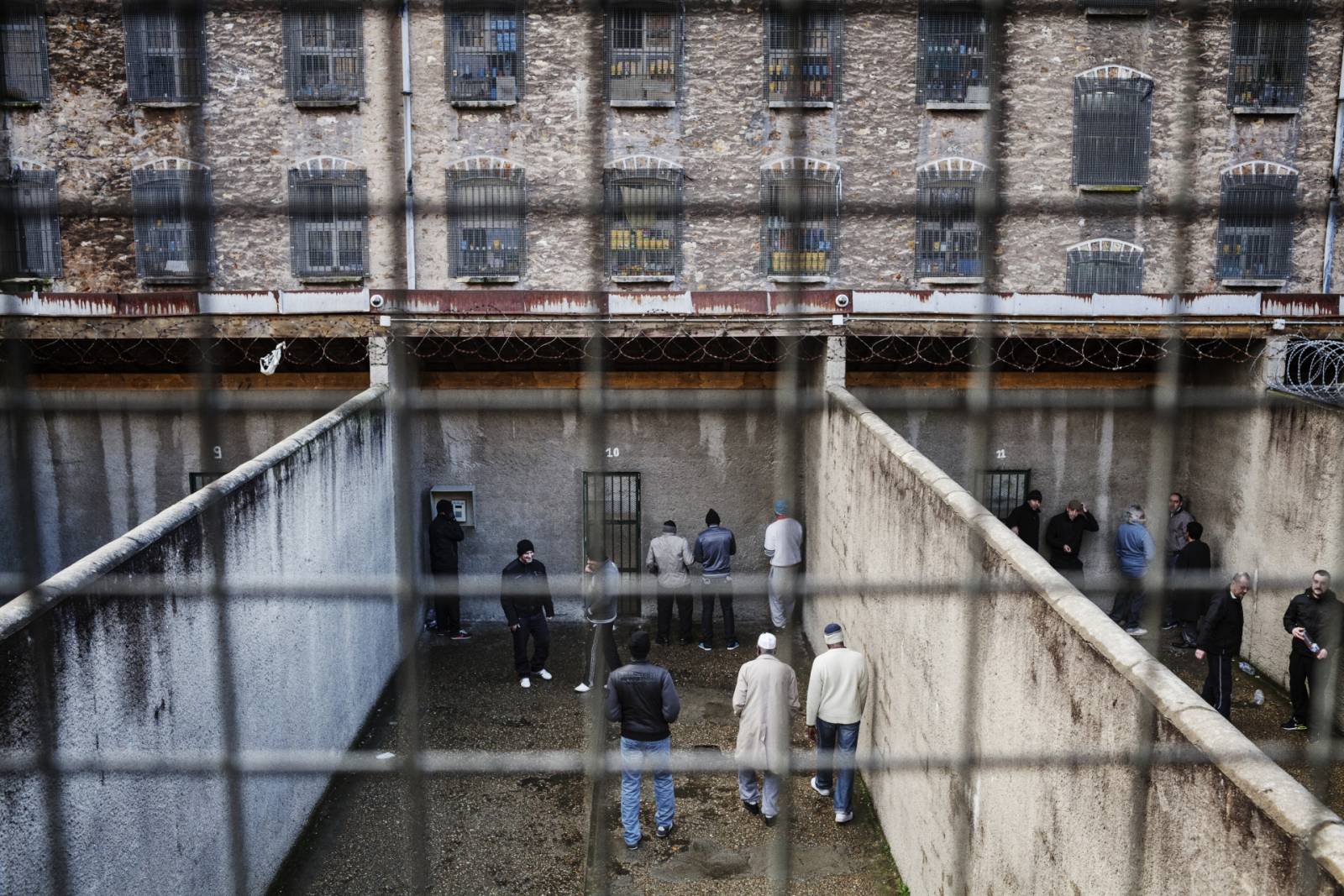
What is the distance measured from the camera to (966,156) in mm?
4617

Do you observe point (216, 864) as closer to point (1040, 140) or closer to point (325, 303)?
point (325, 303)

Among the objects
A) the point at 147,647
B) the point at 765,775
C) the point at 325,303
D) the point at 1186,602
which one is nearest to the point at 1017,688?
the point at 765,775

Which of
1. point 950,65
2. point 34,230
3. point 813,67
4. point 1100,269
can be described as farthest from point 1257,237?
point 34,230

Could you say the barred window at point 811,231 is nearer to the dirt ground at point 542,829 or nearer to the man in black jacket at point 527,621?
the man in black jacket at point 527,621

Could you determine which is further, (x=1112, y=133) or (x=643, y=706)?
(x=1112, y=133)

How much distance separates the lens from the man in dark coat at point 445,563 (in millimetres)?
4117

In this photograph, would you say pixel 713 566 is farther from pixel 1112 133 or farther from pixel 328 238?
pixel 1112 133

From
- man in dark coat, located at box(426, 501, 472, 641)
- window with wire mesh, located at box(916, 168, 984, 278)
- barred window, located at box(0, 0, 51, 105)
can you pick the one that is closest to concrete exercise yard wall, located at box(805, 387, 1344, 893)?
man in dark coat, located at box(426, 501, 472, 641)

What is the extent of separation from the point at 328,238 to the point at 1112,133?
322 centimetres

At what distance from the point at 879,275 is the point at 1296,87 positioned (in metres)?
1.92

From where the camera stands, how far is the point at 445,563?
4.17m

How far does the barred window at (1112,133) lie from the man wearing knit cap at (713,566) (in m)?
1.97

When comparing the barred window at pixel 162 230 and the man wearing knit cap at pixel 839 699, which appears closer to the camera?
the man wearing knit cap at pixel 839 699

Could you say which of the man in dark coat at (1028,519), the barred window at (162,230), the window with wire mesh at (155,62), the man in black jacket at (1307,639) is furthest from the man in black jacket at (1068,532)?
the window with wire mesh at (155,62)
